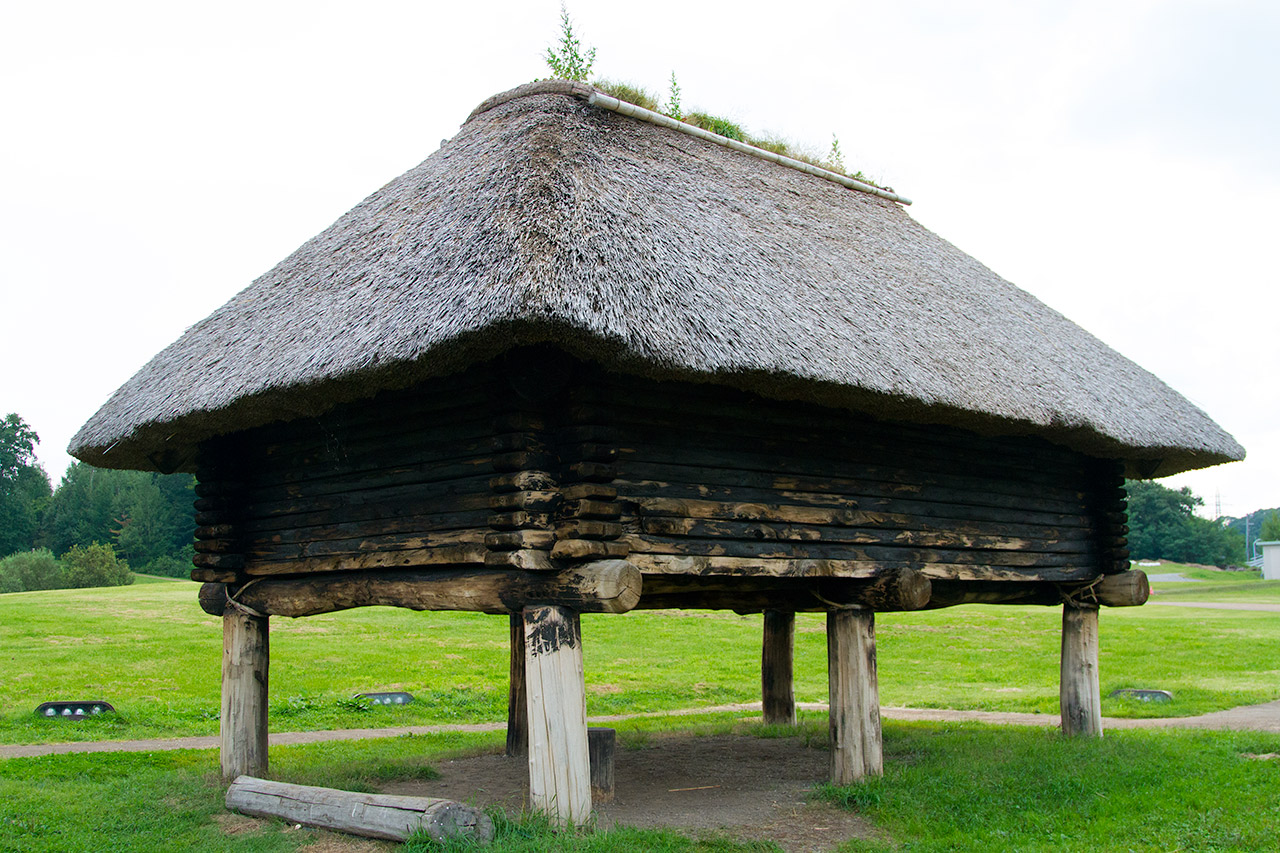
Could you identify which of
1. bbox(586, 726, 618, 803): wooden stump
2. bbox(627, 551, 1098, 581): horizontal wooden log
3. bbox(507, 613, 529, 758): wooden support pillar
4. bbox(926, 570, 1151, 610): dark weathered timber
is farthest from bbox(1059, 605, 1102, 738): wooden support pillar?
bbox(507, 613, 529, 758): wooden support pillar

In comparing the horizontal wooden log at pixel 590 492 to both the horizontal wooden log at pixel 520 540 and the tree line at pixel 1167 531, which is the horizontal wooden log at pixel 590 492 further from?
the tree line at pixel 1167 531

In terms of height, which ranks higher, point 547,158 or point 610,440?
point 547,158

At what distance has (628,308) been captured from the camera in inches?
268

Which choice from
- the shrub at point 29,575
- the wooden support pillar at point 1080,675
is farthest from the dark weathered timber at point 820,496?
the shrub at point 29,575

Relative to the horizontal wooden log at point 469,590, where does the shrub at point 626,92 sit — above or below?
above

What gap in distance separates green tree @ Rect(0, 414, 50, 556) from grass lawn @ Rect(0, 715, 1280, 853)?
59.1 metres

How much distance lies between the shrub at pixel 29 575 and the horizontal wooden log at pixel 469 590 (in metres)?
38.1

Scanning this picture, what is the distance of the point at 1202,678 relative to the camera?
736 inches

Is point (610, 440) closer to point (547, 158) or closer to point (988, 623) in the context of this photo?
point (547, 158)

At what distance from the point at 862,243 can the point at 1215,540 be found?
7657cm

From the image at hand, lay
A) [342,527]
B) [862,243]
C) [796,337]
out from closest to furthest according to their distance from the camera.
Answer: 1. [796,337]
2. [342,527]
3. [862,243]

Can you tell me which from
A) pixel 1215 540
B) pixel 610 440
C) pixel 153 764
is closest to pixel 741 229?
pixel 610 440

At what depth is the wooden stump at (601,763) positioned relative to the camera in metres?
8.31

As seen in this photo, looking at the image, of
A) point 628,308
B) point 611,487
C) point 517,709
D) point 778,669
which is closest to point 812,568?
point 611,487
